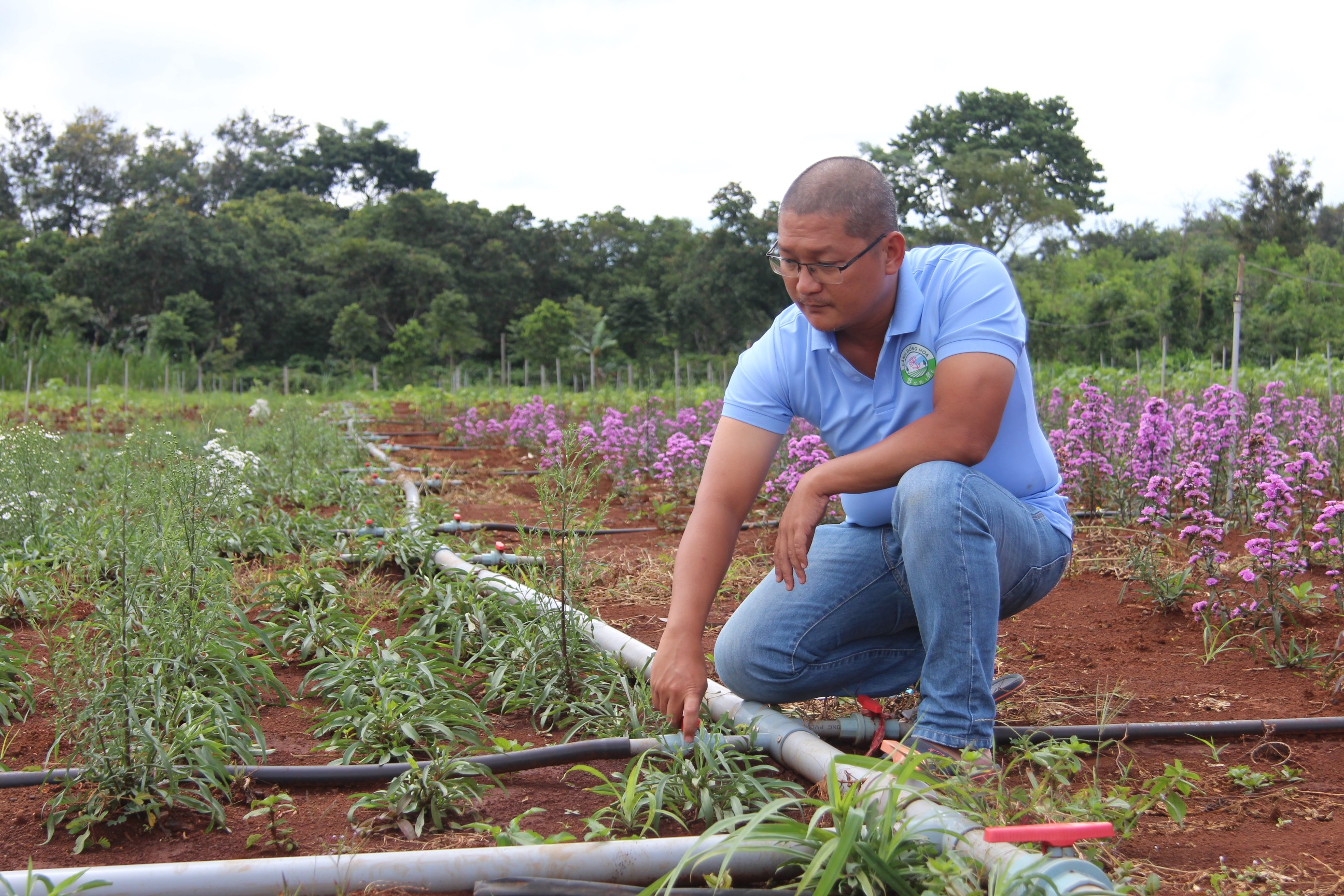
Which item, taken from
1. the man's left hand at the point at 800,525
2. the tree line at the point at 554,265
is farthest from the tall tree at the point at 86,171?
the man's left hand at the point at 800,525

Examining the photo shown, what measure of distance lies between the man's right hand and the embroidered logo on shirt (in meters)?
0.70

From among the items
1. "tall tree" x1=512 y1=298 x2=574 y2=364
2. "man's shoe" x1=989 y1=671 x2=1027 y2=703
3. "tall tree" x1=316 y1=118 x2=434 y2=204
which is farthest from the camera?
"tall tree" x1=316 y1=118 x2=434 y2=204

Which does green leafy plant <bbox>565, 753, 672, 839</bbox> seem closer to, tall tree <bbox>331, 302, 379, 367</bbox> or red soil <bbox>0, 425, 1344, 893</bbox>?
red soil <bbox>0, 425, 1344, 893</bbox>

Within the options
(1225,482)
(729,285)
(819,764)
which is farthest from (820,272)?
(729,285)

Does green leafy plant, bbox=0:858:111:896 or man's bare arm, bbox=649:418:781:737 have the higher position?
man's bare arm, bbox=649:418:781:737

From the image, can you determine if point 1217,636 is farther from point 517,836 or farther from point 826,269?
point 517,836

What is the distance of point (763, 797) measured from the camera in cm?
172

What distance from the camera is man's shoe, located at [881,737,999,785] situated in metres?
1.58

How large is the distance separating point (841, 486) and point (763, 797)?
2.02 feet

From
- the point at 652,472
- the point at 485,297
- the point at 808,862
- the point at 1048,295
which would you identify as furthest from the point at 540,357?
the point at 808,862

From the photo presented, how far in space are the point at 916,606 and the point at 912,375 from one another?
476 mm

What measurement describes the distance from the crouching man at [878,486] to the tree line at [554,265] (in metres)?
21.0

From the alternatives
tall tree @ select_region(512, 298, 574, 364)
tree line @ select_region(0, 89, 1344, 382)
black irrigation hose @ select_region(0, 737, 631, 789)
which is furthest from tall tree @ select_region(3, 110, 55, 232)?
black irrigation hose @ select_region(0, 737, 631, 789)

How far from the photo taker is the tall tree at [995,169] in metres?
A: 33.4
